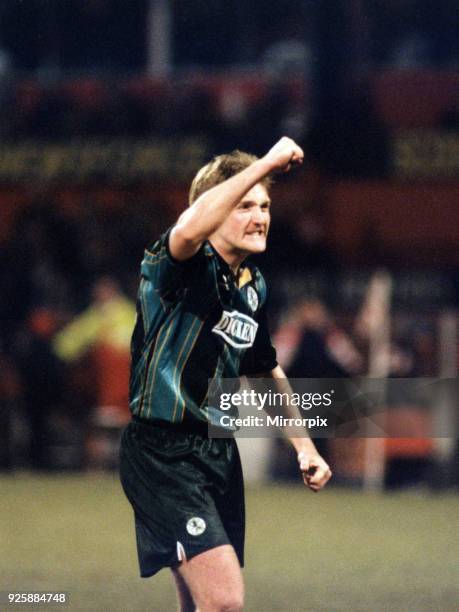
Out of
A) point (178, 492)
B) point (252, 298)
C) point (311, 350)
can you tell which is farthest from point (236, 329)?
point (311, 350)

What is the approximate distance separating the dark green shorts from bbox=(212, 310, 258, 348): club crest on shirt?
36 cm

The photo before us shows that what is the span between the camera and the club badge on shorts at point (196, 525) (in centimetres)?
534

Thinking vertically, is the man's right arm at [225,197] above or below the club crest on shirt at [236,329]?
above

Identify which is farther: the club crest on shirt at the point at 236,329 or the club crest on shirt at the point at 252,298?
the club crest on shirt at the point at 252,298

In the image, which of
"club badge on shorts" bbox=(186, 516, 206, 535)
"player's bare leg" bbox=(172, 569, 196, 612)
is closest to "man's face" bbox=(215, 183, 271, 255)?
"club badge on shorts" bbox=(186, 516, 206, 535)

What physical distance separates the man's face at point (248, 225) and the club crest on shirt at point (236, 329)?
0.83ft

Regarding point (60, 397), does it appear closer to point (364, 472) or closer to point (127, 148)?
point (364, 472)

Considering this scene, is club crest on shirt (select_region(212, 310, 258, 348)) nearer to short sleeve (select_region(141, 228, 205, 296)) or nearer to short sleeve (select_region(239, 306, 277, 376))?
short sleeve (select_region(239, 306, 277, 376))

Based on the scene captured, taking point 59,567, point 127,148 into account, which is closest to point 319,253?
point 127,148

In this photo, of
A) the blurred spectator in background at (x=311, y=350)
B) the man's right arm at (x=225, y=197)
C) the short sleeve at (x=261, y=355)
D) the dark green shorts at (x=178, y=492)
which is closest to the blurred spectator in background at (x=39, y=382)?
the blurred spectator in background at (x=311, y=350)

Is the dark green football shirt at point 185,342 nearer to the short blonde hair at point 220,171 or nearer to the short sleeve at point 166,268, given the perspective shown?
the short sleeve at point 166,268

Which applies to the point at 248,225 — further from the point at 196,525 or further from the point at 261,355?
the point at 196,525

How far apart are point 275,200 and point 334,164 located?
106 centimetres

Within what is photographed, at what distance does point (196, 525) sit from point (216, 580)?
0.70 feet
